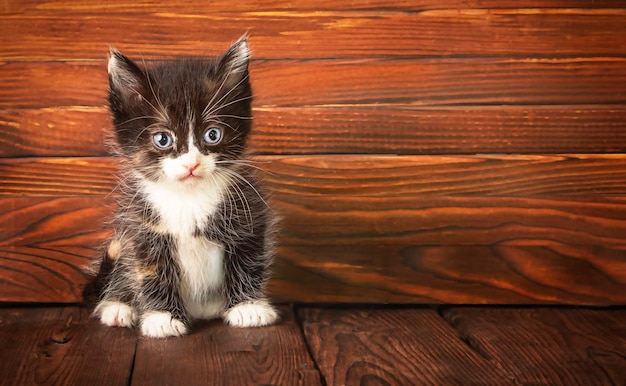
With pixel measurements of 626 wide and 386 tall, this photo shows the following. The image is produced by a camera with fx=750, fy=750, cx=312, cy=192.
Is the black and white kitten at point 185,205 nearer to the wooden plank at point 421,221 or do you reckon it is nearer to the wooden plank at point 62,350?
the wooden plank at point 62,350

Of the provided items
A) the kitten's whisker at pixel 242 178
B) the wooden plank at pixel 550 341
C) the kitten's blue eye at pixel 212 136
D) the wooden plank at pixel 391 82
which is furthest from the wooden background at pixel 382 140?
the kitten's blue eye at pixel 212 136

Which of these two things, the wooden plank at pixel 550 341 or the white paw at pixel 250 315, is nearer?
the wooden plank at pixel 550 341

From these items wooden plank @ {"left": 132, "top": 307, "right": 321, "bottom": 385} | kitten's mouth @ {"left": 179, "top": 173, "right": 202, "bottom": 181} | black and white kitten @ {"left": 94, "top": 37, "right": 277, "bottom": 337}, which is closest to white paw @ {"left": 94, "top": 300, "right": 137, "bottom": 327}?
black and white kitten @ {"left": 94, "top": 37, "right": 277, "bottom": 337}

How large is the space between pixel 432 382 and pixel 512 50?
0.94m

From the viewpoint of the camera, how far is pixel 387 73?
6.26ft

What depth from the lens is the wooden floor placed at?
4.57 feet

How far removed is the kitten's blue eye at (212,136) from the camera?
1.55 meters

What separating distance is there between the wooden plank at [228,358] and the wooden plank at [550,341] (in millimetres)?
396

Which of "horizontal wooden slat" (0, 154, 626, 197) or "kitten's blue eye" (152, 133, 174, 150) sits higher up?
"kitten's blue eye" (152, 133, 174, 150)

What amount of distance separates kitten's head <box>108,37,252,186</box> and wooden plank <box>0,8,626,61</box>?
0.28 metres

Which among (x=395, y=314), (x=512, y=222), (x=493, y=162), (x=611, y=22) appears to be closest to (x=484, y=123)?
(x=493, y=162)

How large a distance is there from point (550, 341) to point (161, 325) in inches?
33.2

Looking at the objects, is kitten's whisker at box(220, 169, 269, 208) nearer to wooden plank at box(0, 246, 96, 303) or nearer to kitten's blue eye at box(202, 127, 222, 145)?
kitten's blue eye at box(202, 127, 222, 145)

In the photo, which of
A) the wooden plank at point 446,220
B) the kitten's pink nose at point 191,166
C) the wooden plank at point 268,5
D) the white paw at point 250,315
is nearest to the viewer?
the kitten's pink nose at point 191,166
